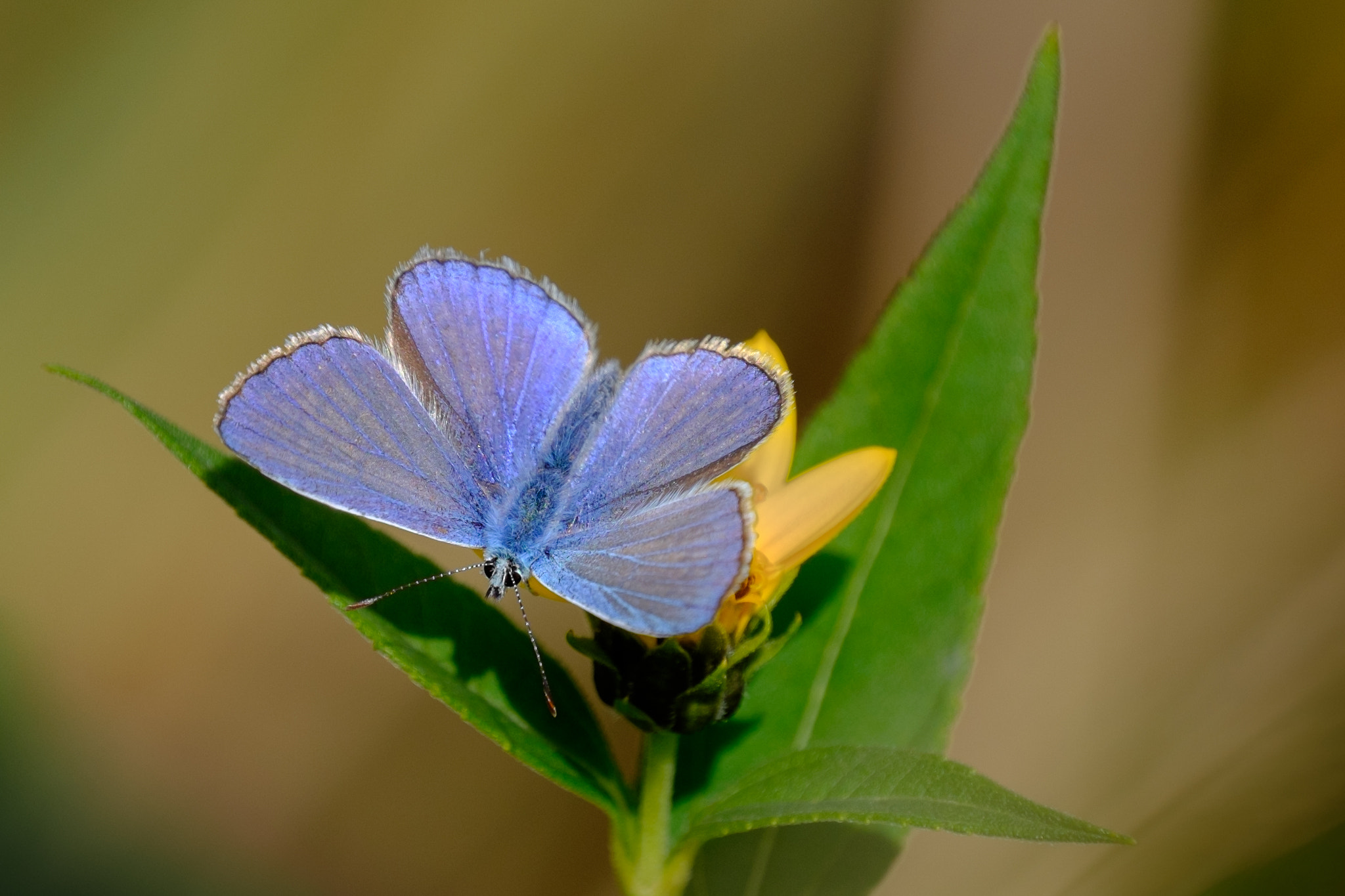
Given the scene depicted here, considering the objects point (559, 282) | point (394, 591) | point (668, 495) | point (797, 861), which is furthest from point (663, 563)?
point (559, 282)

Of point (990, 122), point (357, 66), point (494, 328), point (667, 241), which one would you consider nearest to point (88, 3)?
point (357, 66)

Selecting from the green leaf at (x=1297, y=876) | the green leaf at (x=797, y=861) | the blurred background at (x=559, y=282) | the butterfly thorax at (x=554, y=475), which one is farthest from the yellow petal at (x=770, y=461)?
the blurred background at (x=559, y=282)

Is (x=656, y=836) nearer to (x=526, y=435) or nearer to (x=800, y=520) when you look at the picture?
(x=800, y=520)

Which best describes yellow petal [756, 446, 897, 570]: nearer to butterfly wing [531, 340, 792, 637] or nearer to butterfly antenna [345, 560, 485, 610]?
butterfly wing [531, 340, 792, 637]

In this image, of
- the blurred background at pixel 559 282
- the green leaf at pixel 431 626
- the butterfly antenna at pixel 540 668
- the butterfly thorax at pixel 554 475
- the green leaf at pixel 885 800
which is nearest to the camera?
the green leaf at pixel 885 800

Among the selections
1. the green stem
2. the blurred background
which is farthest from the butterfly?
the blurred background

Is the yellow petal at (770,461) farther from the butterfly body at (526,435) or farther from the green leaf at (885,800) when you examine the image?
the green leaf at (885,800)
